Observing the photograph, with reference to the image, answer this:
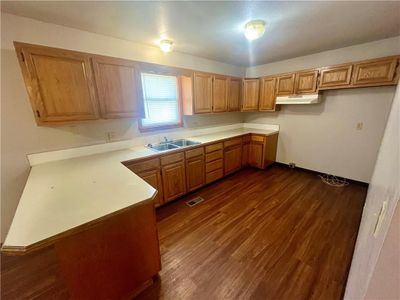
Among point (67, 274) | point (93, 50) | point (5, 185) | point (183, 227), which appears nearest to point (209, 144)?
point (183, 227)

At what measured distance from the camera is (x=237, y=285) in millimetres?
1448

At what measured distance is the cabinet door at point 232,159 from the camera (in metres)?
3.38

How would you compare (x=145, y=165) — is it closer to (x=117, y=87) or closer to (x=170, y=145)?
(x=170, y=145)

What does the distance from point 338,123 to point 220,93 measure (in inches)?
88.2

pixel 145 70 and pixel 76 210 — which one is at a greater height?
pixel 145 70

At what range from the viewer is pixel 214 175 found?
3.20 meters

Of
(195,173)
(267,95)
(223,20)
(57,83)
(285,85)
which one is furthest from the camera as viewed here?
(267,95)

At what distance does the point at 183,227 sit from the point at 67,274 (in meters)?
1.28

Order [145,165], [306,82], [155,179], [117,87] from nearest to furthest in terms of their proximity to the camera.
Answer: [117,87] → [145,165] → [155,179] → [306,82]

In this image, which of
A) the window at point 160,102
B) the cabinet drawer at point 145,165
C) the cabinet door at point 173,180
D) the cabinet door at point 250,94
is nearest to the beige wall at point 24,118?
the window at point 160,102

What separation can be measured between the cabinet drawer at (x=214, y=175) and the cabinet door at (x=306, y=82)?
2127mm

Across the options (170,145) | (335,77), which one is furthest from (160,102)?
(335,77)

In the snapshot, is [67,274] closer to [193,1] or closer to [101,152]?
[101,152]

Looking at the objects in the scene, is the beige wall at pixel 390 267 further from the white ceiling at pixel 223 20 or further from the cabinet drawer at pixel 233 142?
the cabinet drawer at pixel 233 142
